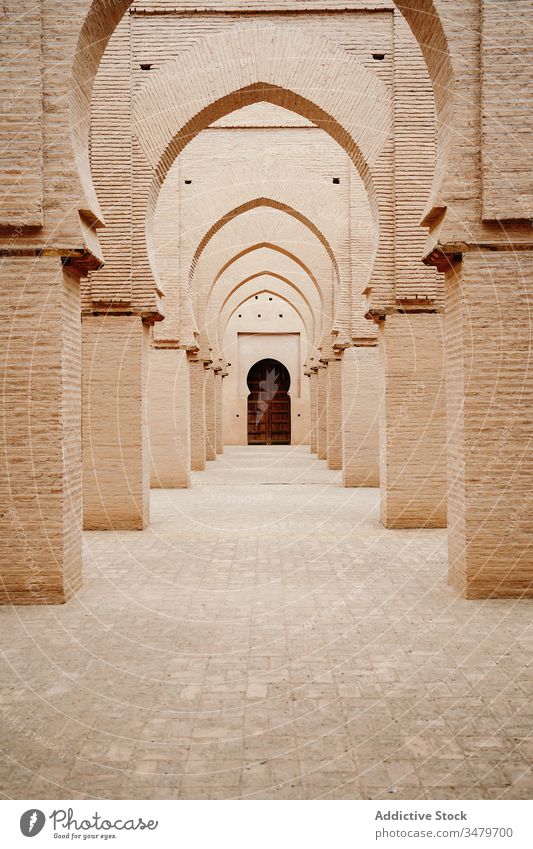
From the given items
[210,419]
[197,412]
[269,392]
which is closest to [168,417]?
[197,412]

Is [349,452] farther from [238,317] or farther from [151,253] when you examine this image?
[238,317]

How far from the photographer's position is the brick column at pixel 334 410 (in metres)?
20.1

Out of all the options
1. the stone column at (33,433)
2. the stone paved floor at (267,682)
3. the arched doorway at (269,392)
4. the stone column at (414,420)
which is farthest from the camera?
the arched doorway at (269,392)

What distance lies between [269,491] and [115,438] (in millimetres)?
5986

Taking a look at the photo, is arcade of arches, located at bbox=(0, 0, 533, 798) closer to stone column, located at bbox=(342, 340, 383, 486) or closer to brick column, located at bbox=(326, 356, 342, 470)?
stone column, located at bbox=(342, 340, 383, 486)

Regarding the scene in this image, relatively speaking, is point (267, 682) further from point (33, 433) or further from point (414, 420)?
point (414, 420)

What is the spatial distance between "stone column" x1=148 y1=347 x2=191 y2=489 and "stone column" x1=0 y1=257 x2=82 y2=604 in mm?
8611

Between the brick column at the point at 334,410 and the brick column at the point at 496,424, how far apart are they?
1279cm

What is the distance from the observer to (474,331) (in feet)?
22.7

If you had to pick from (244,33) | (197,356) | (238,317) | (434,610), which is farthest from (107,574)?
(238,317)

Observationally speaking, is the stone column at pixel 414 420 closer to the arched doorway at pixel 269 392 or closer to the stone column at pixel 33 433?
the stone column at pixel 33 433

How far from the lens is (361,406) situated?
52.0 feet

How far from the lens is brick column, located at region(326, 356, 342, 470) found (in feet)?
66.0

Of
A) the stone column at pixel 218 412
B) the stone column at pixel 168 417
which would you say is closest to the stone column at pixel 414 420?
the stone column at pixel 168 417
